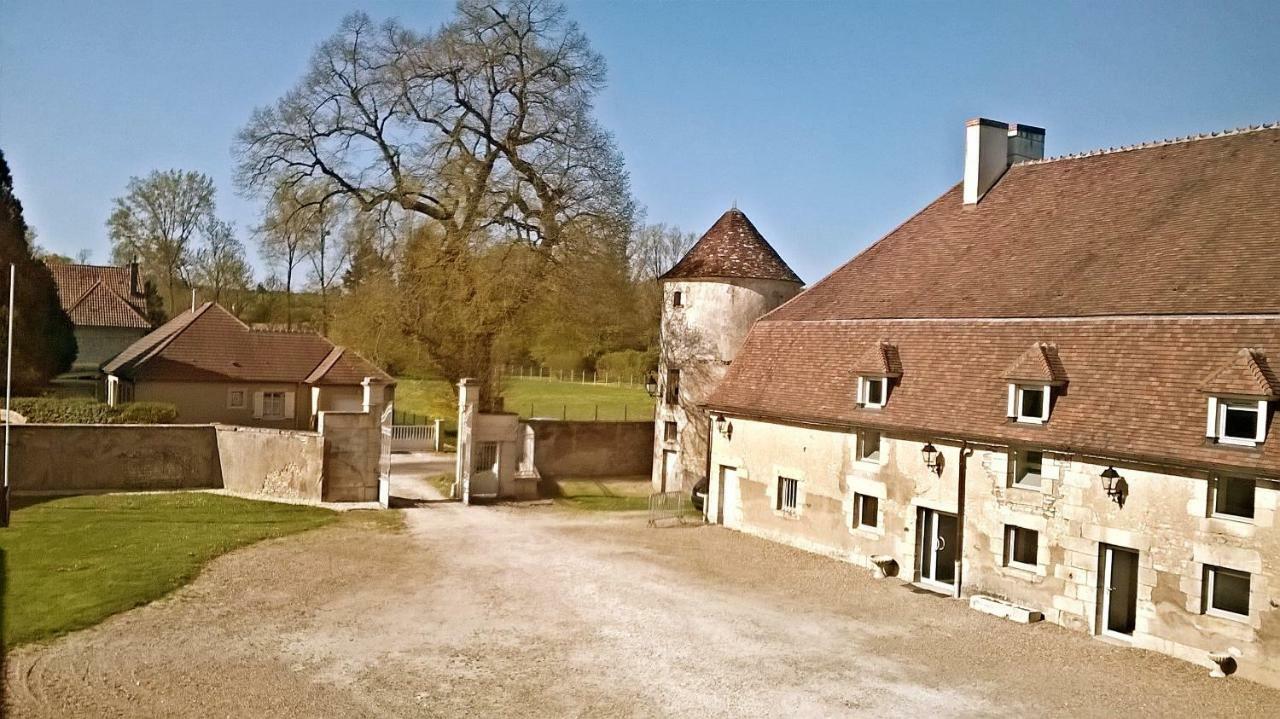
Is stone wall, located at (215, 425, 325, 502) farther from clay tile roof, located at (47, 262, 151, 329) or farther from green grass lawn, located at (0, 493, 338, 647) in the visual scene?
clay tile roof, located at (47, 262, 151, 329)

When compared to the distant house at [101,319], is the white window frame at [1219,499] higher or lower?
lower

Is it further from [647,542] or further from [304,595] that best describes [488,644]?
[647,542]

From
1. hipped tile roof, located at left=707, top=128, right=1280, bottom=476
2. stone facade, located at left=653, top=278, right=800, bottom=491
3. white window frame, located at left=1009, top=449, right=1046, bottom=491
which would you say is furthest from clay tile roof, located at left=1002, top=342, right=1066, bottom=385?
stone facade, located at left=653, top=278, right=800, bottom=491

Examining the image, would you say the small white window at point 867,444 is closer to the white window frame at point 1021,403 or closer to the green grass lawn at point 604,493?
the white window frame at point 1021,403

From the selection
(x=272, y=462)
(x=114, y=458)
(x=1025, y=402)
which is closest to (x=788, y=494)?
(x=1025, y=402)

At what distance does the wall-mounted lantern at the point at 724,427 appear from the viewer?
27.1 meters

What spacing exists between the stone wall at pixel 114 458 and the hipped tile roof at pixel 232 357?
784 cm

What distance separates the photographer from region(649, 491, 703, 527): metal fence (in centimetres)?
2816

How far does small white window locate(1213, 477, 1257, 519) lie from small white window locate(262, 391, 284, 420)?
3344cm

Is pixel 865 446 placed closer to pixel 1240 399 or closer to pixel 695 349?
pixel 1240 399

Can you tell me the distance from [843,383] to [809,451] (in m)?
1.95

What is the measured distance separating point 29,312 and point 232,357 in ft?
24.8

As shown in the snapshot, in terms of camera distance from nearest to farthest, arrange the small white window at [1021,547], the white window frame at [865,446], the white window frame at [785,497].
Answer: the small white window at [1021,547] → the white window frame at [865,446] → the white window frame at [785,497]

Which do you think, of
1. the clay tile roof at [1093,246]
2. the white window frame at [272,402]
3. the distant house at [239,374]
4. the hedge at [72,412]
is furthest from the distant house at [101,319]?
the clay tile roof at [1093,246]
